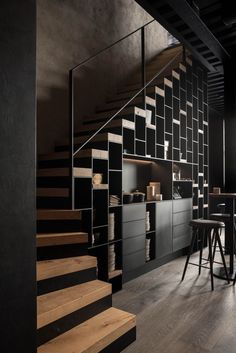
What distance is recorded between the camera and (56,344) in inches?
78.7

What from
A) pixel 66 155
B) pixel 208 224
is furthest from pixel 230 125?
pixel 66 155

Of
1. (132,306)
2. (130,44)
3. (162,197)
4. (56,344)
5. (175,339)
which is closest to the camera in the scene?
(56,344)

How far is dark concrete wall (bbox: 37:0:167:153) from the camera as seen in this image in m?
4.12

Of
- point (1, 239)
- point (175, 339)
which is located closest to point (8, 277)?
point (1, 239)

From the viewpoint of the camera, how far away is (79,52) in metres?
4.72

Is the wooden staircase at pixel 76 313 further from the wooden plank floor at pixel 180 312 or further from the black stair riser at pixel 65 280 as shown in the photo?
the wooden plank floor at pixel 180 312

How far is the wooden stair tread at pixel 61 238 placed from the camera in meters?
2.67

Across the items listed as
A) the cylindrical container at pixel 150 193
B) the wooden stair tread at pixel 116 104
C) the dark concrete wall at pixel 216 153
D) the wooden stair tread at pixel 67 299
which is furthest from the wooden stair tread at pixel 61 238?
the dark concrete wall at pixel 216 153

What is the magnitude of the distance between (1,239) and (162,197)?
148 inches

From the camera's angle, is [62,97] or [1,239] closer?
[1,239]

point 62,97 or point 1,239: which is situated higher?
point 62,97

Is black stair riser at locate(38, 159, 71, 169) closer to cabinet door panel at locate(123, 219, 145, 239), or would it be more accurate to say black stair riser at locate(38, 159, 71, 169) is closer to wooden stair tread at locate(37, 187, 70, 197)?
wooden stair tread at locate(37, 187, 70, 197)

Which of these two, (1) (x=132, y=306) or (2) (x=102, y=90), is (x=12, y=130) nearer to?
(1) (x=132, y=306)

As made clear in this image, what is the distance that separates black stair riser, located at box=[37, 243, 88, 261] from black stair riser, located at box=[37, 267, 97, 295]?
24cm
